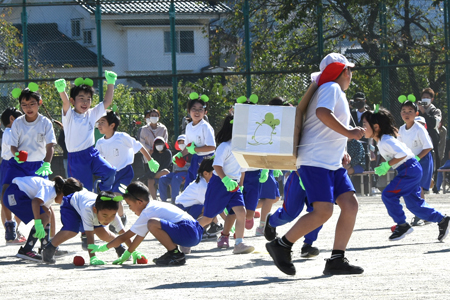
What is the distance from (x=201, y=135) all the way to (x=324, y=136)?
4.09 metres

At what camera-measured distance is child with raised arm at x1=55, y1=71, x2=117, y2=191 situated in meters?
8.03

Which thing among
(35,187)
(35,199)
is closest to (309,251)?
(35,199)

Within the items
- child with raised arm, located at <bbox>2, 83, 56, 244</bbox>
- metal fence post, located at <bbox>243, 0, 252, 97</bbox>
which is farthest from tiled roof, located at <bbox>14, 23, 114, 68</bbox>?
child with raised arm, located at <bbox>2, 83, 56, 244</bbox>

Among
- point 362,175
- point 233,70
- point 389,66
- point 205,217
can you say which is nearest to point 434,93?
point 389,66

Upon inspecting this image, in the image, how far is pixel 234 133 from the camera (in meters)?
5.54

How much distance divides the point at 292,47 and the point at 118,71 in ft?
13.4

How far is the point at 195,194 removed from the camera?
8.27m

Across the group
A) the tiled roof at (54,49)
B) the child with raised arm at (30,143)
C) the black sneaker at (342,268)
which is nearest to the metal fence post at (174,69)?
the tiled roof at (54,49)

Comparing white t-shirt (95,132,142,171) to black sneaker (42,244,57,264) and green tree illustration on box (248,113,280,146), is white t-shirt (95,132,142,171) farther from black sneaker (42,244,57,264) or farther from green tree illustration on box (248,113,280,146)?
green tree illustration on box (248,113,280,146)

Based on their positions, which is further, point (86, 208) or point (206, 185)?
point (206, 185)

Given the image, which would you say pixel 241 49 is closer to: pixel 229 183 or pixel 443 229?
pixel 229 183

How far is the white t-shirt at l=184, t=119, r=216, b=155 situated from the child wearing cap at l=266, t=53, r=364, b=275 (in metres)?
3.82

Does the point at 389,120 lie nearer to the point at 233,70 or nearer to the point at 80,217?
the point at 80,217

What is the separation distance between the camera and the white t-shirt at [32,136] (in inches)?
308
